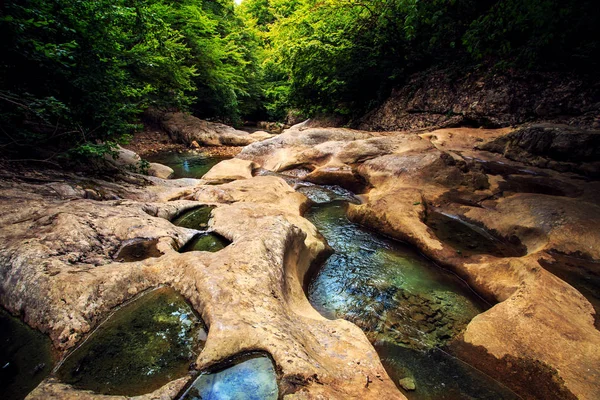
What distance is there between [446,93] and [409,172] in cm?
648

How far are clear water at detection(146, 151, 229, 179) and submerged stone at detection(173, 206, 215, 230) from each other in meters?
4.82

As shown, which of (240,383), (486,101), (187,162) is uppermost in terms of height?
(486,101)

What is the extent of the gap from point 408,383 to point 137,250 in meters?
3.24

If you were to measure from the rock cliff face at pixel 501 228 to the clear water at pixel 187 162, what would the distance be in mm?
3670

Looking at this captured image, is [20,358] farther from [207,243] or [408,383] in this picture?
[408,383]

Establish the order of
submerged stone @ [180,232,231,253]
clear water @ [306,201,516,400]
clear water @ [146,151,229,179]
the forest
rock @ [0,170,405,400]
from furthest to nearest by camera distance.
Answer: clear water @ [146,151,229,179]
submerged stone @ [180,232,231,253]
clear water @ [306,201,516,400]
the forest
rock @ [0,170,405,400]

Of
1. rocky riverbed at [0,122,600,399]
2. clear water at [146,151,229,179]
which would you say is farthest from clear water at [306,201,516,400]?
clear water at [146,151,229,179]

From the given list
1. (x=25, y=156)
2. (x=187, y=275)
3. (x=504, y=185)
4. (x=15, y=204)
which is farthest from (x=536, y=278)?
(x=25, y=156)

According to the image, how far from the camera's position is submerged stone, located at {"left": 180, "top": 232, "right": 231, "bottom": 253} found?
12.0 ft

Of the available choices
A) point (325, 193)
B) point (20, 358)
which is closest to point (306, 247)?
point (20, 358)

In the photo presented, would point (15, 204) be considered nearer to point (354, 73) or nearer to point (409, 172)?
point (409, 172)

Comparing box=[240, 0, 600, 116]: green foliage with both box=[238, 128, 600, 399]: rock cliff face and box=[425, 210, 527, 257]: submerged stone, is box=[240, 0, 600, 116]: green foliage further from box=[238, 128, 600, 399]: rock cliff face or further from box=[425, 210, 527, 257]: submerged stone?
box=[425, 210, 527, 257]: submerged stone

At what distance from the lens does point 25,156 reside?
15.8 feet

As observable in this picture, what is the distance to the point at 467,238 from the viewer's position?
4.68m
